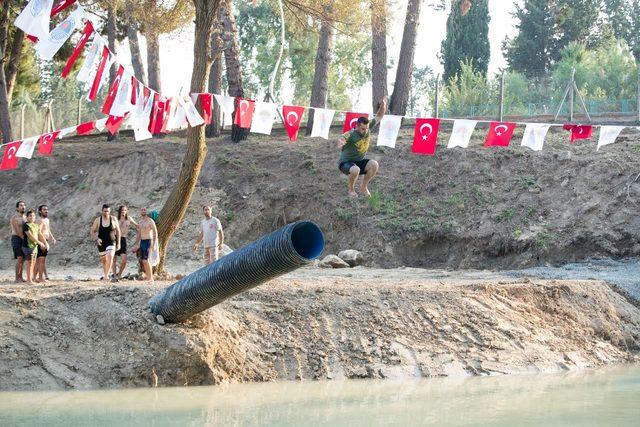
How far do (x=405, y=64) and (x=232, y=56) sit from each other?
5307 mm

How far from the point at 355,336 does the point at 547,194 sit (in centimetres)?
1181

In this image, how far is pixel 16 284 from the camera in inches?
738

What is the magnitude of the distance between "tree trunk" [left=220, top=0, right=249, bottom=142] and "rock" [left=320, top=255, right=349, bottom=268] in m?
5.25

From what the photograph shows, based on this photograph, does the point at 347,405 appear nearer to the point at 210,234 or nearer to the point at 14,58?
the point at 210,234

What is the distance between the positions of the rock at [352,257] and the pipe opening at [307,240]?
14.0 m

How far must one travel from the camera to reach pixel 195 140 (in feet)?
67.2

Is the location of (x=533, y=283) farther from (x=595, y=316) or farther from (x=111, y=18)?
(x=111, y=18)

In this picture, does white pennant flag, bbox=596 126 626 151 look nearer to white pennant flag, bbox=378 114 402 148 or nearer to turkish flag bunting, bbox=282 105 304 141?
white pennant flag, bbox=378 114 402 148

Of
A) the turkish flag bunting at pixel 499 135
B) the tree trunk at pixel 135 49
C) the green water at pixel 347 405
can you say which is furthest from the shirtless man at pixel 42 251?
the tree trunk at pixel 135 49

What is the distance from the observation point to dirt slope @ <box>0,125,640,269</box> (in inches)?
1043

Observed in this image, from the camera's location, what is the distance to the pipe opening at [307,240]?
479 inches

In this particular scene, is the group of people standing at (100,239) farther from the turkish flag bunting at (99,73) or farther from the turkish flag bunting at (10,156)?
the turkish flag bunting at (10,156)

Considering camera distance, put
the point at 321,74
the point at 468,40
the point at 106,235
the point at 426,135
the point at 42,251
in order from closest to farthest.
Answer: the point at 106,235 < the point at 42,251 < the point at 426,135 < the point at 321,74 < the point at 468,40

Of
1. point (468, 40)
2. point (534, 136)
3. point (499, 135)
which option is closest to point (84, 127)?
point (499, 135)
